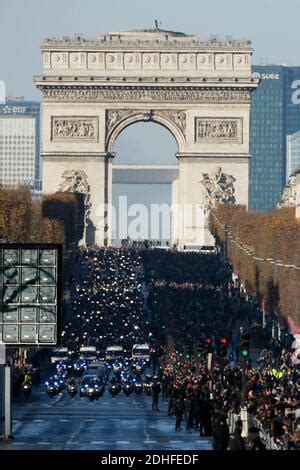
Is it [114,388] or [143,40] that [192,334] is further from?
[143,40]

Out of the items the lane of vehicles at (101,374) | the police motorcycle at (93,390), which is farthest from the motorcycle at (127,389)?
the police motorcycle at (93,390)

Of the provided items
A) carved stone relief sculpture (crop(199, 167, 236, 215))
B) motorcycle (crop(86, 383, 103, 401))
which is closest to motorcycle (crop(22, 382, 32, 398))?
motorcycle (crop(86, 383, 103, 401))

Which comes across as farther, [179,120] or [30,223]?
[179,120]

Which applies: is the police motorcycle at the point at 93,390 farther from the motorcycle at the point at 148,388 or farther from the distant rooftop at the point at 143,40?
the distant rooftop at the point at 143,40

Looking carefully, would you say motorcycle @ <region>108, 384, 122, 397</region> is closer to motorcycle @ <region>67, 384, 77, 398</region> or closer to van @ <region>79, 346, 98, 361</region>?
motorcycle @ <region>67, 384, 77, 398</region>

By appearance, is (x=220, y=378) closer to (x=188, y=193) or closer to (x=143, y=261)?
(x=143, y=261)

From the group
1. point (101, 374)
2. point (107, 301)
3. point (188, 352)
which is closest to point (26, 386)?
point (188, 352)

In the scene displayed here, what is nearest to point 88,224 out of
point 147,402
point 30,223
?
point 30,223
